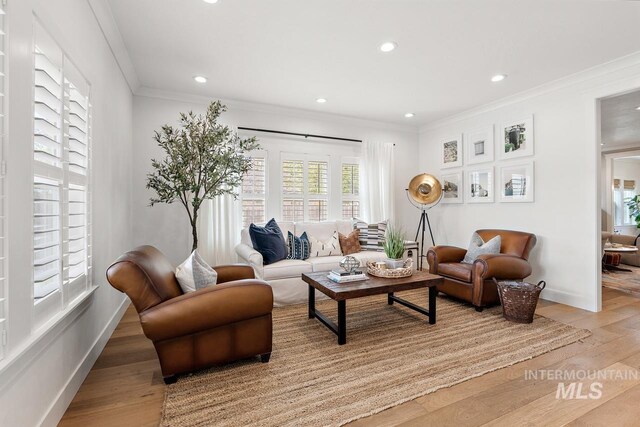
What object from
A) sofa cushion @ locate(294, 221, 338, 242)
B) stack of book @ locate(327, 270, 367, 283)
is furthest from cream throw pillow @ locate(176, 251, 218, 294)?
sofa cushion @ locate(294, 221, 338, 242)

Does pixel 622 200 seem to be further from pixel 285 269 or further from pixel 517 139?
pixel 285 269

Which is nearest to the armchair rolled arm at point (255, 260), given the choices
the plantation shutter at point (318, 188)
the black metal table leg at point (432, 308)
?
the plantation shutter at point (318, 188)

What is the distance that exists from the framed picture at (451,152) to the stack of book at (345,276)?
121 inches

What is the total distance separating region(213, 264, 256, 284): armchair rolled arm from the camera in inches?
109

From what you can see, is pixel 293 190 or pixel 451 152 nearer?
pixel 293 190

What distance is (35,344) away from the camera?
139cm

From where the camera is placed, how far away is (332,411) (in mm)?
1759

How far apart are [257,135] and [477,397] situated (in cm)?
396

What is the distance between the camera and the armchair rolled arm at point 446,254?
12.9 ft

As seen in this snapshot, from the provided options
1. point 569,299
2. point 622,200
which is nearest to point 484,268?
point 569,299

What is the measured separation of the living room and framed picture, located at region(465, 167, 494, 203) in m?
0.03

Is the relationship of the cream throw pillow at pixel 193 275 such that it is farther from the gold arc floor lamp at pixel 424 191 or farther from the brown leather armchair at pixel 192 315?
the gold arc floor lamp at pixel 424 191

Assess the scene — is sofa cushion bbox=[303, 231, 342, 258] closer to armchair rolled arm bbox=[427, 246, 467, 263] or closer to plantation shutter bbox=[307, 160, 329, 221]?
plantation shutter bbox=[307, 160, 329, 221]

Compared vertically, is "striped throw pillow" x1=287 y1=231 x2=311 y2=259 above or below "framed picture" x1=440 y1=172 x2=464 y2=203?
below
